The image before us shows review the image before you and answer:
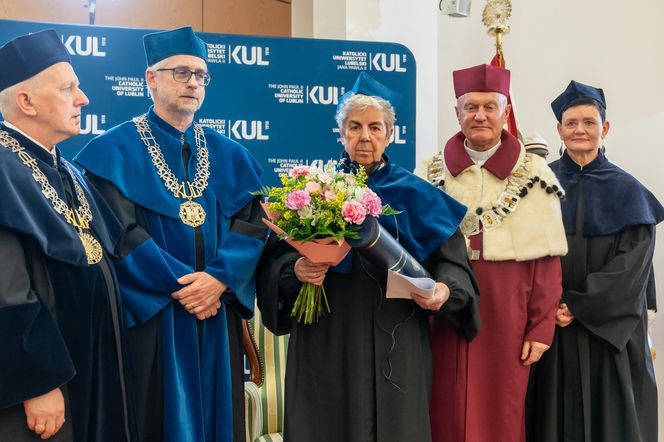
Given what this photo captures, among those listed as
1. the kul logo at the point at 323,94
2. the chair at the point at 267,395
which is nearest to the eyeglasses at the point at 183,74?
the chair at the point at 267,395

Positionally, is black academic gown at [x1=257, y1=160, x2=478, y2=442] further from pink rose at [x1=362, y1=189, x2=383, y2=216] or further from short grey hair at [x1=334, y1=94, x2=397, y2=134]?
short grey hair at [x1=334, y1=94, x2=397, y2=134]

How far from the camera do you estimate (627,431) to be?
3.61 m

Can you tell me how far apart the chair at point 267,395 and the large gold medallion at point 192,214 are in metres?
1.11

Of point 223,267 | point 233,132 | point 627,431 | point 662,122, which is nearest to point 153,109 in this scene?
point 223,267

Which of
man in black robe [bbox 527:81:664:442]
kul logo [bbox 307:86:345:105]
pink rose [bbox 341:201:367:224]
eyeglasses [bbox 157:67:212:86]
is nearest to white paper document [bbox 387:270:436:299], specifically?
pink rose [bbox 341:201:367:224]

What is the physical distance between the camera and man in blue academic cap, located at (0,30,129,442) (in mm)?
2402

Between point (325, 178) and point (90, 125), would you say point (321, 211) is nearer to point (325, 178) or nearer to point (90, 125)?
point (325, 178)

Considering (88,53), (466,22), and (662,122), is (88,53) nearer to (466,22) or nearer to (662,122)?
(466,22)

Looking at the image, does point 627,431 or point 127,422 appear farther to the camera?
point 627,431

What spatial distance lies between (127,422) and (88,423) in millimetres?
137

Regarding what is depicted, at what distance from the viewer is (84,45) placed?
4.68 metres

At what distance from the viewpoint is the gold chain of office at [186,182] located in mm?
3041

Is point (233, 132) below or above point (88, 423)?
above

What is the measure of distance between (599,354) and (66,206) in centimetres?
251
